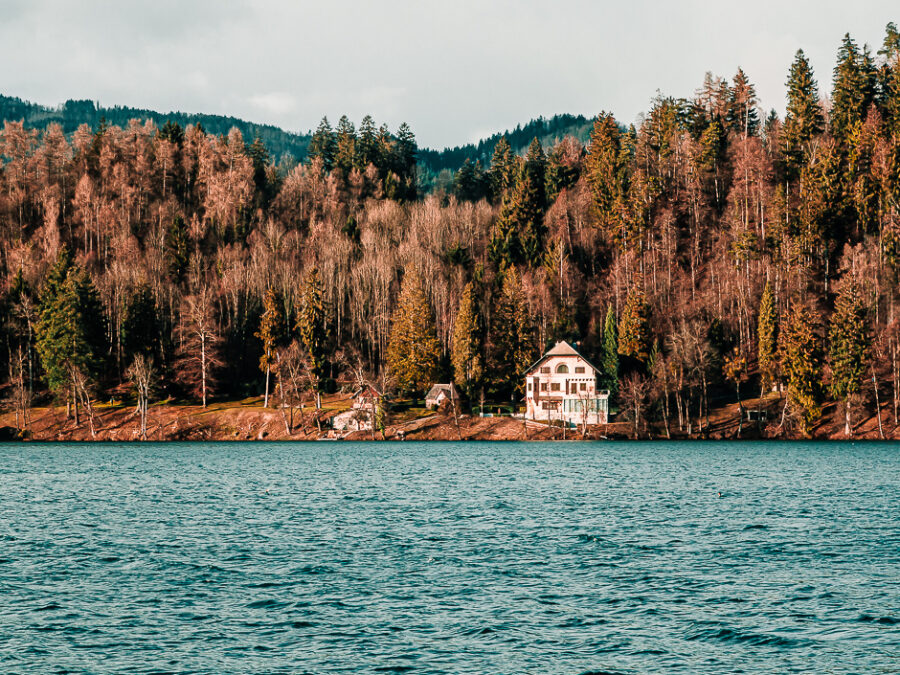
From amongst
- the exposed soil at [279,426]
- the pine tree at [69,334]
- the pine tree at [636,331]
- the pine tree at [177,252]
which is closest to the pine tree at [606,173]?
the pine tree at [636,331]

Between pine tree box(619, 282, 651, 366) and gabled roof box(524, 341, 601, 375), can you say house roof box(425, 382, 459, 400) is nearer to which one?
gabled roof box(524, 341, 601, 375)

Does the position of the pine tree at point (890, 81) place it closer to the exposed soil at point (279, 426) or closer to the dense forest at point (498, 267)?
the dense forest at point (498, 267)

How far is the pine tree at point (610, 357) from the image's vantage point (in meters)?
107

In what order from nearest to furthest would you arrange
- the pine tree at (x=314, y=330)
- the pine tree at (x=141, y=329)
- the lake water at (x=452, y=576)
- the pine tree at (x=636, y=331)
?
the lake water at (x=452, y=576)
the pine tree at (x=636, y=331)
the pine tree at (x=314, y=330)
the pine tree at (x=141, y=329)

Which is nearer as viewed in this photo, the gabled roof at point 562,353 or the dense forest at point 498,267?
the dense forest at point 498,267

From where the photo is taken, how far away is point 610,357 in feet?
357

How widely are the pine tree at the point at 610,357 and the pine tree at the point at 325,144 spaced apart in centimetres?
9012

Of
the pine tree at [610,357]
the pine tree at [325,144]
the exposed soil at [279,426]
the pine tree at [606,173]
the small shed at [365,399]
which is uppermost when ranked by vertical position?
the pine tree at [325,144]

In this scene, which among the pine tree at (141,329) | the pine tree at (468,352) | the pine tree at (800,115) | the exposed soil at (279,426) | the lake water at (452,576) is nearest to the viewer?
the lake water at (452,576)

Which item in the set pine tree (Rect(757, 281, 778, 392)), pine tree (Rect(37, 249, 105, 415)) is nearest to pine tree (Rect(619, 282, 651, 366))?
pine tree (Rect(757, 281, 778, 392))

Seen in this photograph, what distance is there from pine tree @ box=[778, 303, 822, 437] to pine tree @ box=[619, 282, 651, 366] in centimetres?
1739

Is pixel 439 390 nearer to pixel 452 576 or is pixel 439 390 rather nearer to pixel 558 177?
pixel 558 177

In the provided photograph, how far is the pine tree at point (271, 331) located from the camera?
112m

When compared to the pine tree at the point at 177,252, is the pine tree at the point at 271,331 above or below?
below
